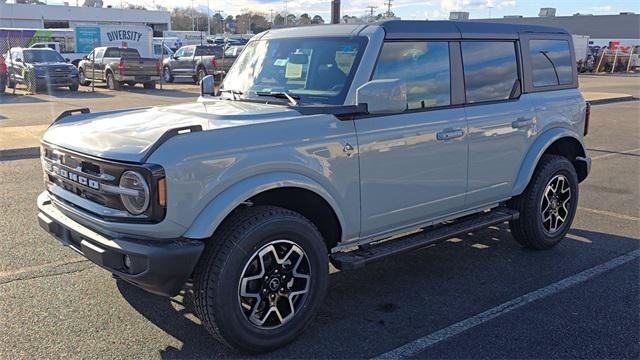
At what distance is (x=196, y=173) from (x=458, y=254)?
306cm

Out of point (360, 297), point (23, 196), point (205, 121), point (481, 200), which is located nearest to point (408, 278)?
point (360, 297)

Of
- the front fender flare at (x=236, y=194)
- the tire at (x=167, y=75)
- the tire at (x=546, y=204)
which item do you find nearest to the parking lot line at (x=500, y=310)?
the tire at (x=546, y=204)

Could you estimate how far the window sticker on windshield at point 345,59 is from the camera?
414 centimetres

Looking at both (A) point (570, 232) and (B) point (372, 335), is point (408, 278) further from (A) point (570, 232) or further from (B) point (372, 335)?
(A) point (570, 232)

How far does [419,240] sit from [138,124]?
7.11 feet

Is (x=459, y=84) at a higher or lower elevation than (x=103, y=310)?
higher

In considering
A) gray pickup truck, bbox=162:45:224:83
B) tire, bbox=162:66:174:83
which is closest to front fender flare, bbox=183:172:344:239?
gray pickup truck, bbox=162:45:224:83

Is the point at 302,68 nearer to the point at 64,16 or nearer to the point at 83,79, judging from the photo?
the point at 83,79

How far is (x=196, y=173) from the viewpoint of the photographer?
10.4ft

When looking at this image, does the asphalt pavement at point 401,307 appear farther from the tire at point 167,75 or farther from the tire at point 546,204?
the tire at point 167,75

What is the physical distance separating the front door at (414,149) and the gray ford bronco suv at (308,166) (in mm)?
12

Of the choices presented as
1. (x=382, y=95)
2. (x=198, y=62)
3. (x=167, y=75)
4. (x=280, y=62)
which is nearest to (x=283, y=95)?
(x=280, y=62)

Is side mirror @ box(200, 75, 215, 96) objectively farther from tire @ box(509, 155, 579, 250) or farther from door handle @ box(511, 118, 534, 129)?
tire @ box(509, 155, 579, 250)

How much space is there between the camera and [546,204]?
18.0 ft
